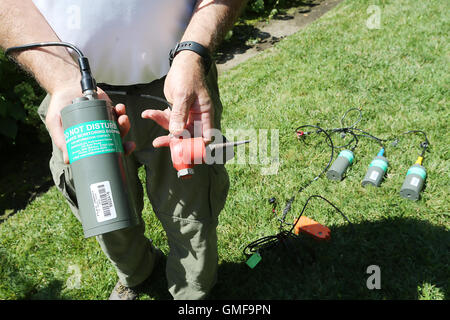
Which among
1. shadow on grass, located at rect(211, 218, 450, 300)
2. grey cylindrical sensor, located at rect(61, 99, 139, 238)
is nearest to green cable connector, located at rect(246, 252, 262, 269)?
shadow on grass, located at rect(211, 218, 450, 300)

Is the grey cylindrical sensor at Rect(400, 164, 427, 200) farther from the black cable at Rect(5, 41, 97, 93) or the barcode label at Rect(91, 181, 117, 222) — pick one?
the black cable at Rect(5, 41, 97, 93)

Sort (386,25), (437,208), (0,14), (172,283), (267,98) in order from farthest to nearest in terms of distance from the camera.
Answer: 1. (386,25)
2. (267,98)
3. (437,208)
4. (172,283)
5. (0,14)

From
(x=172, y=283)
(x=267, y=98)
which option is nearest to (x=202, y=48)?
(x=172, y=283)

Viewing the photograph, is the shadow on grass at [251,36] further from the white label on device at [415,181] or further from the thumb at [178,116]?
the thumb at [178,116]

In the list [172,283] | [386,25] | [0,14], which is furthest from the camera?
[386,25]

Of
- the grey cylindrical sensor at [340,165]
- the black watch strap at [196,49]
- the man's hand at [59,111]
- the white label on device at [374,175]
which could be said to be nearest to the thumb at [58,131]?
the man's hand at [59,111]

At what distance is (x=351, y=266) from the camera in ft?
7.65

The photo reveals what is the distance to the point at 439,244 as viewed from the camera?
2.34m

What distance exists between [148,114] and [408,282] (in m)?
2.01

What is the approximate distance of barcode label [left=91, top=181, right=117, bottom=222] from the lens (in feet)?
3.90

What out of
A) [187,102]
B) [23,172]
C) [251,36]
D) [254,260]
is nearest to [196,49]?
[187,102]

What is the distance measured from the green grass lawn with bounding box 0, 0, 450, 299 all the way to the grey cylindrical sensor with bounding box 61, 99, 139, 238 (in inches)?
55.8

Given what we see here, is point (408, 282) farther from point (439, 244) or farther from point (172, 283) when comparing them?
point (172, 283)

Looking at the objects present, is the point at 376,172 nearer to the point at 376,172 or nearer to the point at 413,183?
the point at 376,172
